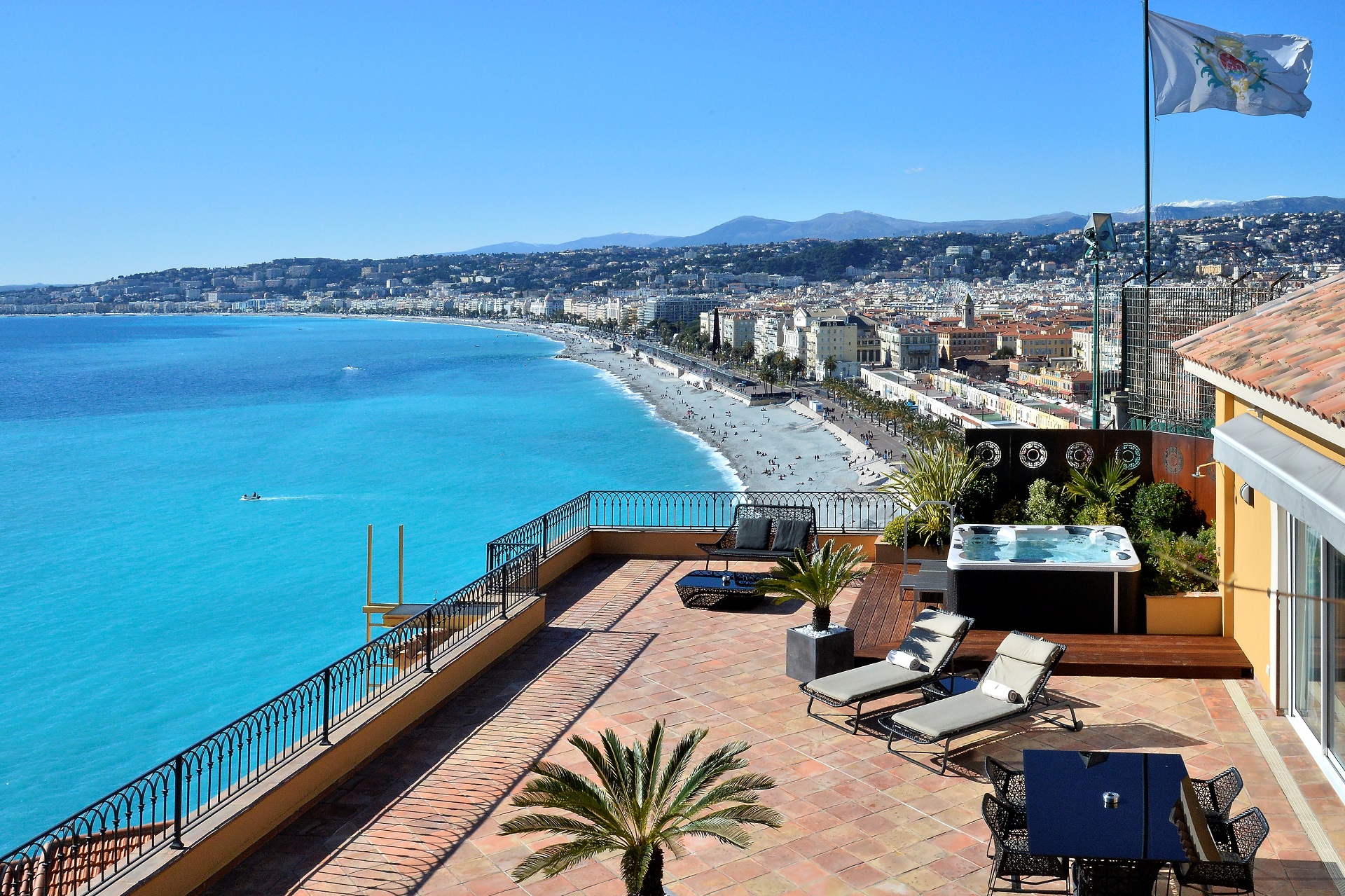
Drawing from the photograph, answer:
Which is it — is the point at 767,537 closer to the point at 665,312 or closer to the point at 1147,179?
the point at 1147,179

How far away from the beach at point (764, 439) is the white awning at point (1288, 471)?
30.5 m

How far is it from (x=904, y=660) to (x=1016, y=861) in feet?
9.41

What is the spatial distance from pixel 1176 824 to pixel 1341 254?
508ft

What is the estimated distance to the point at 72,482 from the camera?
62.0 metres

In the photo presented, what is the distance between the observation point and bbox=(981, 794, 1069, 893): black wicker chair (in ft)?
14.6

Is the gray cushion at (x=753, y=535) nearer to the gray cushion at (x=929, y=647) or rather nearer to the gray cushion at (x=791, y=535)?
Result: the gray cushion at (x=791, y=535)

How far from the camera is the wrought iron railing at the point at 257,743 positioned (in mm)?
4934

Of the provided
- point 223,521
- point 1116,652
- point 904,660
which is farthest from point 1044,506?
point 223,521

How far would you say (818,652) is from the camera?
7695 mm

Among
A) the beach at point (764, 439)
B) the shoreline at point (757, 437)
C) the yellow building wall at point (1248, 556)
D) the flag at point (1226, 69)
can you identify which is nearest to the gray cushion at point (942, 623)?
the yellow building wall at point (1248, 556)

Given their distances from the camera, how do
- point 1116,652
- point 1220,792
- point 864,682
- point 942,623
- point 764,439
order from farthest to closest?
point 764,439 → point 1116,652 → point 942,623 → point 864,682 → point 1220,792

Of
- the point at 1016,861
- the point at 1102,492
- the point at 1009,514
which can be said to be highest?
the point at 1102,492

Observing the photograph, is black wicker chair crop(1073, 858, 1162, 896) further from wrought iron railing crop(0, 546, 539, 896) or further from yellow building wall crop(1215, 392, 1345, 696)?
wrought iron railing crop(0, 546, 539, 896)

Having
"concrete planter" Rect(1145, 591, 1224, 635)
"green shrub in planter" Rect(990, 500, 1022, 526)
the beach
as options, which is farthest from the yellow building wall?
the beach
